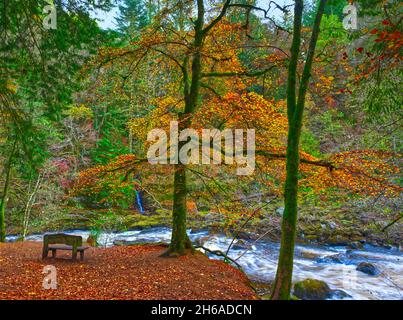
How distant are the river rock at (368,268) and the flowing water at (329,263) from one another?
0.18 metres

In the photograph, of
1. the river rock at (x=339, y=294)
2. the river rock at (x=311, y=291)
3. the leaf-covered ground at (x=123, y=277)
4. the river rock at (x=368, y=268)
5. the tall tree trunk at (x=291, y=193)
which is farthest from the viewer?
the river rock at (x=368, y=268)

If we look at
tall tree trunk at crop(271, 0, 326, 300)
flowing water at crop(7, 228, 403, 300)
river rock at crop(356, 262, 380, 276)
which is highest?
tall tree trunk at crop(271, 0, 326, 300)

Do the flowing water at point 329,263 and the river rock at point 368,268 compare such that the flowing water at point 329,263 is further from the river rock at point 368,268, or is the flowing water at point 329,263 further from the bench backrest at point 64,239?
the bench backrest at point 64,239

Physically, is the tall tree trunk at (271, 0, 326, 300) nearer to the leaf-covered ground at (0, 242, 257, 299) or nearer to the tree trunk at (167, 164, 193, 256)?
the leaf-covered ground at (0, 242, 257, 299)

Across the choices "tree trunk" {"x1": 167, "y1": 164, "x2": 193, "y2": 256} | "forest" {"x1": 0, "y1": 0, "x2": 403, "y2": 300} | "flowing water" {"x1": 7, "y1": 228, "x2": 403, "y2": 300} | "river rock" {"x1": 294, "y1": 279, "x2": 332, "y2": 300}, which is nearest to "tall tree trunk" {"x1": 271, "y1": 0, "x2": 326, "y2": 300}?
"forest" {"x1": 0, "y1": 0, "x2": 403, "y2": 300}

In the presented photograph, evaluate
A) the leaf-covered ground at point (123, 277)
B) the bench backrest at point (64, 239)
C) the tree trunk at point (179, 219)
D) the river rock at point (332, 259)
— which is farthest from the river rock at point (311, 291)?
the bench backrest at point (64, 239)

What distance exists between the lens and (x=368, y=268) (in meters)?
13.6

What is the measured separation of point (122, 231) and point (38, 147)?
13081mm

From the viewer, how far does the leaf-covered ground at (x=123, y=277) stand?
20.9ft

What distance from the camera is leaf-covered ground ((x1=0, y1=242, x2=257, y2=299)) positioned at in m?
6.38

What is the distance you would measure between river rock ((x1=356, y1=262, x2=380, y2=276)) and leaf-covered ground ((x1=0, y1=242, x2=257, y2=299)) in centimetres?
666

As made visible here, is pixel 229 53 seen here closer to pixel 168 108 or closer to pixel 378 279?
pixel 168 108
